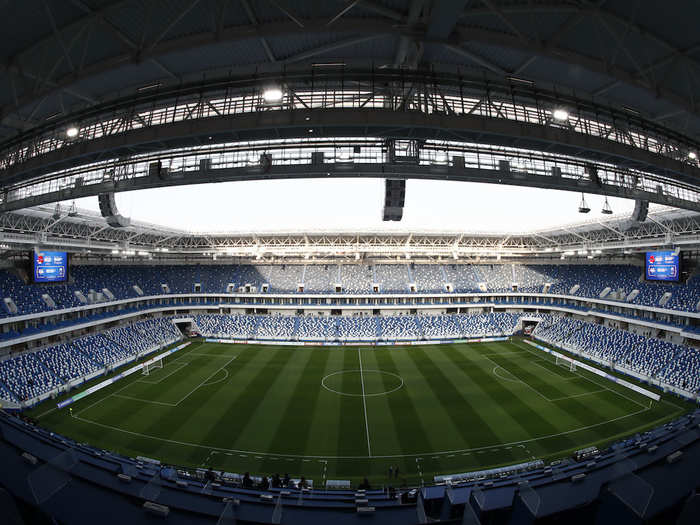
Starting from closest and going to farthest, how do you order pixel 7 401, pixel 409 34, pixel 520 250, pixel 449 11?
pixel 449 11
pixel 409 34
pixel 7 401
pixel 520 250

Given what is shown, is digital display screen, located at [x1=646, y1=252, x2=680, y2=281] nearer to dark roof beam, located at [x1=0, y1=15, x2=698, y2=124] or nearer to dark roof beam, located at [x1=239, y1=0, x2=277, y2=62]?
dark roof beam, located at [x1=0, y1=15, x2=698, y2=124]

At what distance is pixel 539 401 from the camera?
830 inches

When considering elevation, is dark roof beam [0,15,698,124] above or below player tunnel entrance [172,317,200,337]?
above

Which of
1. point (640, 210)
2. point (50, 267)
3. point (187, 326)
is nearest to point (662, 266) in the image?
point (640, 210)

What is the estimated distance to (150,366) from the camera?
28203 mm

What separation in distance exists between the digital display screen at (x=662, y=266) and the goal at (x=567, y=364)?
1013 cm

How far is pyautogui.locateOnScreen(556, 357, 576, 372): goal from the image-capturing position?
26938 millimetres

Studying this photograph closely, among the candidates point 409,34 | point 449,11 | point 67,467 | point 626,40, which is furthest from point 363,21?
point 67,467

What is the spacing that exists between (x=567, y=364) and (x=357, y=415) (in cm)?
2097

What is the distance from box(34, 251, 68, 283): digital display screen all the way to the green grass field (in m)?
10.6

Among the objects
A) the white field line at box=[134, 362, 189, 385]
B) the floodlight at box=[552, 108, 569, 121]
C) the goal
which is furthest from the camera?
the goal

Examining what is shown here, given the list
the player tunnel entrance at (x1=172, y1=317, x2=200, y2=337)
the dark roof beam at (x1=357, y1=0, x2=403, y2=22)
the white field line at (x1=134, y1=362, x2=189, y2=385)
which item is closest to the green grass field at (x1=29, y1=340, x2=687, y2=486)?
the white field line at (x1=134, y1=362, x2=189, y2=385)

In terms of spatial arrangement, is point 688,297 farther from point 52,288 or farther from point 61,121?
point 52,288

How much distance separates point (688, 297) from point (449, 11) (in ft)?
118
